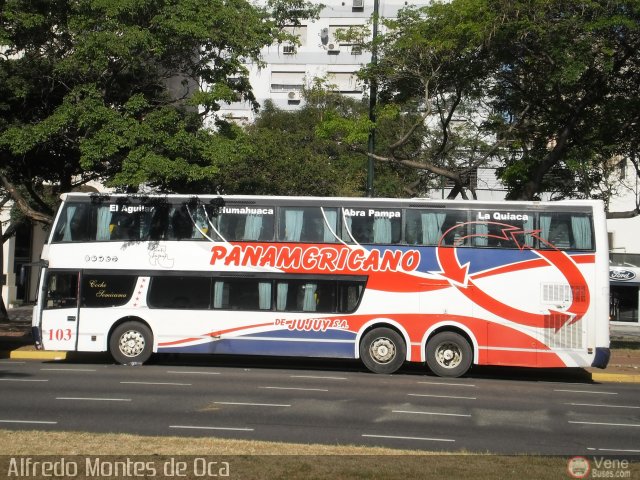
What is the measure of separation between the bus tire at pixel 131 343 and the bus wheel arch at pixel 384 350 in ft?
16.7

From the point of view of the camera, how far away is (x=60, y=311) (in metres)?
18.7

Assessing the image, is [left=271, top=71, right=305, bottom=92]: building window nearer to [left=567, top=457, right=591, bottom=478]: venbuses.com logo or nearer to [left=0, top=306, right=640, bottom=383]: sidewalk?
[left=0, top=306, right=640, bottom=383]: sidewalk

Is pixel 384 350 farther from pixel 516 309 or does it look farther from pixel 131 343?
pixel 131 343

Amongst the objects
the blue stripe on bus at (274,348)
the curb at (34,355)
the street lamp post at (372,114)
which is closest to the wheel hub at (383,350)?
the blue stripe on bus at (274,348)

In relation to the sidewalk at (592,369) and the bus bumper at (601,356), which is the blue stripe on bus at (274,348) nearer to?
the sidewalk at (592,369)

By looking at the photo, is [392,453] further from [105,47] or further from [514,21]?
[514,21]

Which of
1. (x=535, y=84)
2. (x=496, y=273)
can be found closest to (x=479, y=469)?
(x=496, y=273)

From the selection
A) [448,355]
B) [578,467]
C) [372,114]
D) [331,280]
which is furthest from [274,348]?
[578,467]

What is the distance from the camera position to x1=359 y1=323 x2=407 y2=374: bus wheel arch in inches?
717

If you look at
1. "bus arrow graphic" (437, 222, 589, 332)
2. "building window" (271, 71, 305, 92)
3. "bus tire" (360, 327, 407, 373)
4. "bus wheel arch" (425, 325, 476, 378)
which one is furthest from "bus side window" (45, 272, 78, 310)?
"building window" (271, 71, 305, 92)

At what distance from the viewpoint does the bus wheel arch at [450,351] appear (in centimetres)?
1797

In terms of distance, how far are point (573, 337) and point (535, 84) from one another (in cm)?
783

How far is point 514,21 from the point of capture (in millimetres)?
20016

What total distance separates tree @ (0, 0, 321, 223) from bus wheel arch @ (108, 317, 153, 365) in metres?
3.38
